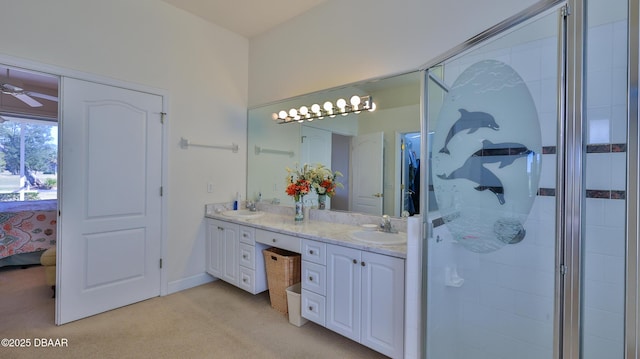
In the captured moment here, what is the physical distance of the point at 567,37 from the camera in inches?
42.7

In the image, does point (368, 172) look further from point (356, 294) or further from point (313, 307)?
point (313, 307)

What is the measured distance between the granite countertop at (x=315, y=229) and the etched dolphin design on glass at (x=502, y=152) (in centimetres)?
76

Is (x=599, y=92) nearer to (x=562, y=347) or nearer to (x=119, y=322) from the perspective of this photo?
(x=562, y=347)

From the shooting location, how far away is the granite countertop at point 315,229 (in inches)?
72.7

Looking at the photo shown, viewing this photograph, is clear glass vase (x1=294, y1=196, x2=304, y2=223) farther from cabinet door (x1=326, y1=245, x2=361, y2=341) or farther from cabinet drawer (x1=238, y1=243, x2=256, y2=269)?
cabinet door (x1=326, y1=245, x2=361, y2=341)

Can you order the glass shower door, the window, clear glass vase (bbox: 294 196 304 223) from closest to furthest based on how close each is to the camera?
1. the glass shower door
2. clear glass vase (bbox: 294 196 304 223)
3. the window

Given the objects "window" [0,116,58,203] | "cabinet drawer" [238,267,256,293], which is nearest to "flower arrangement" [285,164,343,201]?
"cabinet drawer" [238,267,256,293]

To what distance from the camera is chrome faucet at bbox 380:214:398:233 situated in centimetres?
226

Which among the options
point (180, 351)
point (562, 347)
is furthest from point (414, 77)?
point (180, 351)

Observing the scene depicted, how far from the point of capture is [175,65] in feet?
9.66

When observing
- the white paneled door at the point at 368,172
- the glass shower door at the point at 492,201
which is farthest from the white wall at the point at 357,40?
the white paneled door at the point at 368,172

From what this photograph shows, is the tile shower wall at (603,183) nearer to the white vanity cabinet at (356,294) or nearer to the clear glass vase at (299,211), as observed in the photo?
the white vanity cabinet at (356,294)

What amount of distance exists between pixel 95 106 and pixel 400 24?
2.69 meters

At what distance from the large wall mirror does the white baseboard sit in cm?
112
